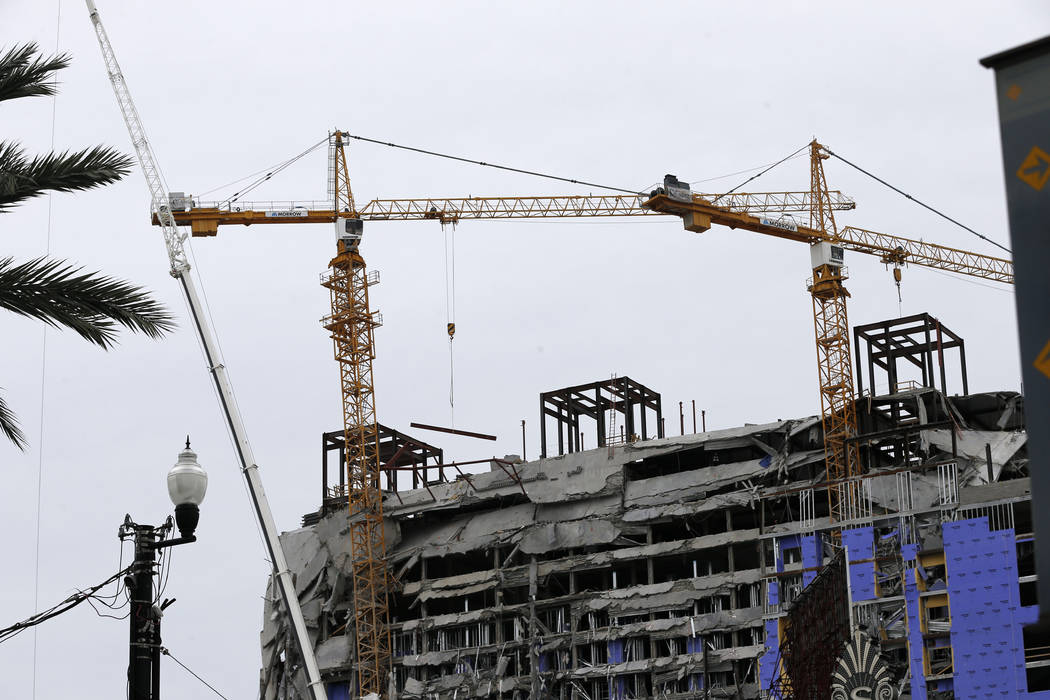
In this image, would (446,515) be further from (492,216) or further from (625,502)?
(492,216)

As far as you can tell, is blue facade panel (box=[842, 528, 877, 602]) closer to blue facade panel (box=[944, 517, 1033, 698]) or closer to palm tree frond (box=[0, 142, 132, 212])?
blue facade panel (box=[944, 517, 1033, 698])

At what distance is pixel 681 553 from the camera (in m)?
101

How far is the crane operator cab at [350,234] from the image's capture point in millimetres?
118250

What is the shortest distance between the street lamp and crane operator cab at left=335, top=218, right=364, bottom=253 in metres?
100

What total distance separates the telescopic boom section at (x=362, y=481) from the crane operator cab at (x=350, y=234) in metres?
1.19

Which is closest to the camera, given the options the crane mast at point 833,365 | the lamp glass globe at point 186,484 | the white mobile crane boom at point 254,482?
the lamp glass globe at point 186,484

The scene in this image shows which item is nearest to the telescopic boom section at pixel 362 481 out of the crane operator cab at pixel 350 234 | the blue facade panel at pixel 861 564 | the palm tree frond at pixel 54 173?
the crane operator cab at pixel 350 234

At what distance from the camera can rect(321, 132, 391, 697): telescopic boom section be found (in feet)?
360

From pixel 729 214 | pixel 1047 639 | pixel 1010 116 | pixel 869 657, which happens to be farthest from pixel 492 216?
pixel 1010 116

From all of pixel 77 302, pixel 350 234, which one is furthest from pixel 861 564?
pixel 77 302

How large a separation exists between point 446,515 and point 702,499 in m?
20.2

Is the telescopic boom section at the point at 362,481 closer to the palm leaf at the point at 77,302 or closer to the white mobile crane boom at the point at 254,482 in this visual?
the white mobile crane boom at the point at 254,482

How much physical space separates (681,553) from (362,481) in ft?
77.8

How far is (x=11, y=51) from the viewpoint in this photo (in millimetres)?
20516
